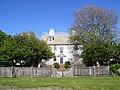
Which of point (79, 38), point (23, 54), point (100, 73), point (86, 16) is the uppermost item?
point (86, 16)

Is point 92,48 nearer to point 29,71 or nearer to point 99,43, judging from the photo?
point 99,43

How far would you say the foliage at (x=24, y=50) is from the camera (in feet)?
160

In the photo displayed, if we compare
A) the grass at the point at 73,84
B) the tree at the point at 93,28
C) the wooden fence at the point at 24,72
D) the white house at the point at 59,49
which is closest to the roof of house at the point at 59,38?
the white house at the point at 59,49

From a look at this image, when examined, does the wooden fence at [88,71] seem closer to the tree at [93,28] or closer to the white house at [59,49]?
the tree at [93,28]

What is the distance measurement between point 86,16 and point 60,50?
62.9 feet

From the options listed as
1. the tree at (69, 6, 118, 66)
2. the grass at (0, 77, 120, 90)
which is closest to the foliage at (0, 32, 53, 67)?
the tree at (69, 6, 118, 66)

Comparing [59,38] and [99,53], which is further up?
[59,38]

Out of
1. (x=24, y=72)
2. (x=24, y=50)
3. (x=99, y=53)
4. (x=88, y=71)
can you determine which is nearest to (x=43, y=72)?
(x=24, y=72)

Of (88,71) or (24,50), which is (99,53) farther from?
(24,50)

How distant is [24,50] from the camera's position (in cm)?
4934

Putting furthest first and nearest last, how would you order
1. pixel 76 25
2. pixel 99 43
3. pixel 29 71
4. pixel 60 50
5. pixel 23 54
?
pixel 60 50, pixel 76 25, pixel 99 43, pixel 23 54, pixel 29 71

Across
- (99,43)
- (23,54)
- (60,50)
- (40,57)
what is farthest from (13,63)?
(60,50)

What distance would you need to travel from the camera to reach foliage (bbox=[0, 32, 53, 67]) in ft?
160

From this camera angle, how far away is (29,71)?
37750 millimetres
